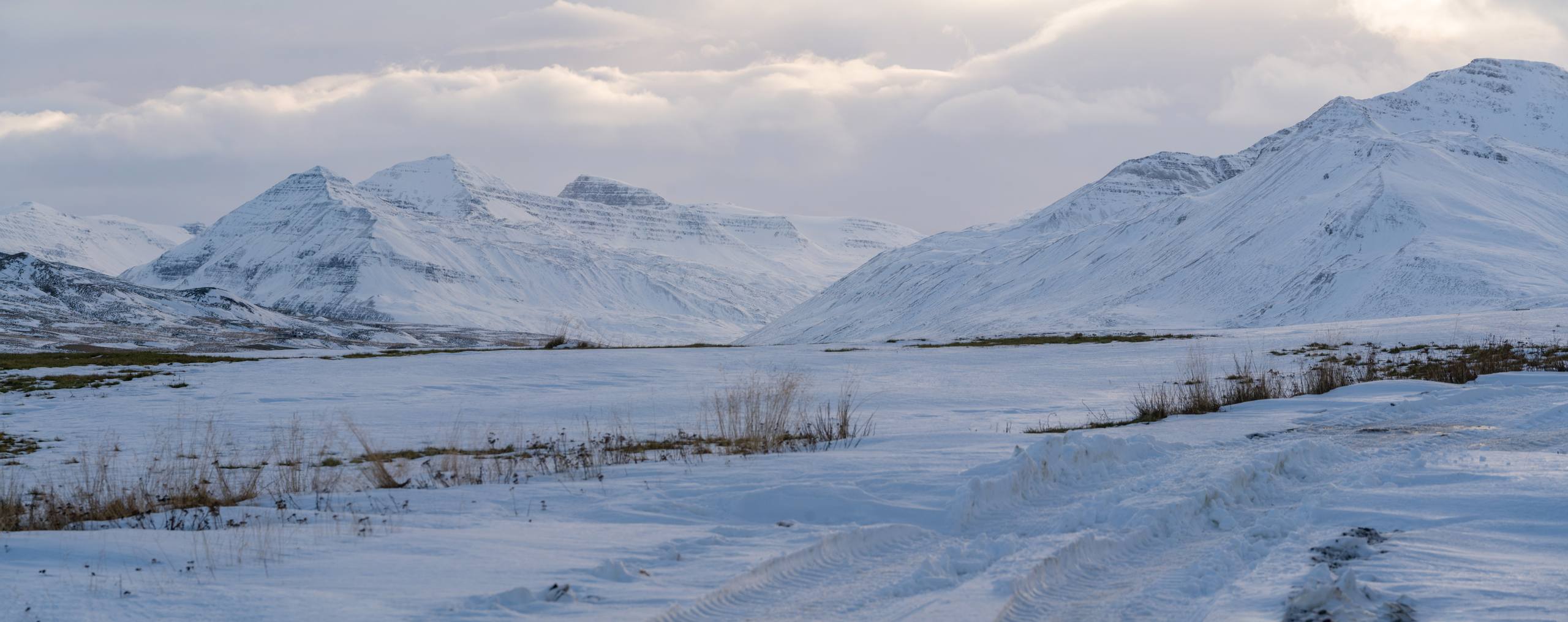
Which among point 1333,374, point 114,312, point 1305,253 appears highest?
point 114,312

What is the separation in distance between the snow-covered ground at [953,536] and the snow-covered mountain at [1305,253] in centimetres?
4821

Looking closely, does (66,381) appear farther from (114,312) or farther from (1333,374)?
(114,312)

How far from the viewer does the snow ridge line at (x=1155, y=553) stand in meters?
5.92

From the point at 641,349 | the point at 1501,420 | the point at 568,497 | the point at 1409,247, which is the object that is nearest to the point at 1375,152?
the point at 1409,247

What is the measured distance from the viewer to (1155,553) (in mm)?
6949

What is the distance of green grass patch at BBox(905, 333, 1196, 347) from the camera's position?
113 feet

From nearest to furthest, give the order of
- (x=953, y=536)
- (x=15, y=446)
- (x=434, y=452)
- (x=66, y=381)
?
(x=953, y=536), (x=434, y=452), (x=15, y=446), (x=66, y=381)

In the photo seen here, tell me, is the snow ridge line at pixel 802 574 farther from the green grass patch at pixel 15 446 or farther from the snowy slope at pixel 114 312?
the snowy slope at pixel 114 312

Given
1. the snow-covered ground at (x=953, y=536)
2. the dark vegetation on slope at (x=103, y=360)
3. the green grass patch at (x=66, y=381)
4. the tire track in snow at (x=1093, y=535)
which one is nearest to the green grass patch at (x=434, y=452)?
the snow-covered ground at (x=953, y=536)

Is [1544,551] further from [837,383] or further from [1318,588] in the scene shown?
[837,383]

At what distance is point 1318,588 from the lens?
559 centimetres

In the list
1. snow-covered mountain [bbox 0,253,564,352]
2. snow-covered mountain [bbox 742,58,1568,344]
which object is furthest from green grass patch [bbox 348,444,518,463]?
snow-covered mountain [bbox 0,253,564,352]

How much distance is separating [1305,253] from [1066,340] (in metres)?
75.7

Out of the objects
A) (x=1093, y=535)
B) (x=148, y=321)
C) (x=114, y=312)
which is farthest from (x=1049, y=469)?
(x=114, y=312)
